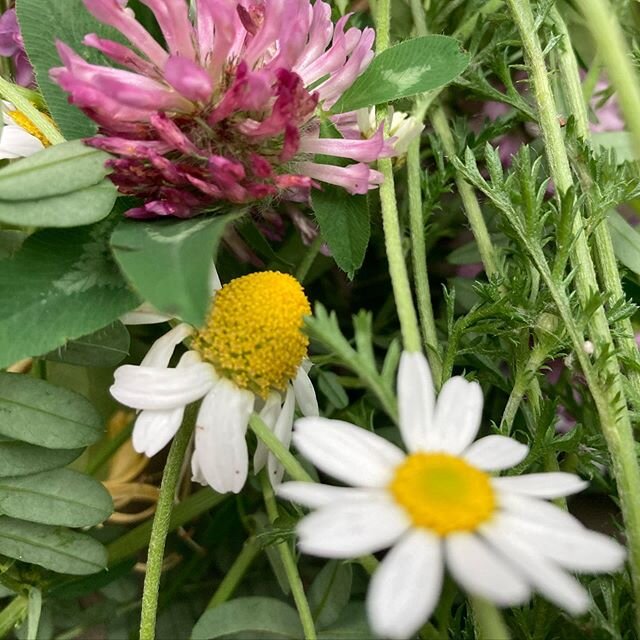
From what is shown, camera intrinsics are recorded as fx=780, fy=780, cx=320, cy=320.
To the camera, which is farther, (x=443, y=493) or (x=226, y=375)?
(x=226, y=375)

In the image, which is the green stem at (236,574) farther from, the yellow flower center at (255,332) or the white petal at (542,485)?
the white petal at (542,485)

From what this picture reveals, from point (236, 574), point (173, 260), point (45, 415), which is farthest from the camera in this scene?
point (236, 574)

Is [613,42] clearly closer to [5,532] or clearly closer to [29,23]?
[29,23]

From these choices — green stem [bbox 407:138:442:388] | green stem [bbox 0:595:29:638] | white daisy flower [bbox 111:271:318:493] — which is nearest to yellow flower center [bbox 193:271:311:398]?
white daisy flower [bbox 111:271:318:493]

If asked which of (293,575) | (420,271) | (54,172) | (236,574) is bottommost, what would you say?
(236,574)

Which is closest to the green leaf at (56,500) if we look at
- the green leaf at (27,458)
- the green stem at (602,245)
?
the green leaf at (27,458)

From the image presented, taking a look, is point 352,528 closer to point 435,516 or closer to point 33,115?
point 435,516

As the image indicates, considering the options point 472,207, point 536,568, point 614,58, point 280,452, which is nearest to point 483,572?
point 536,568
